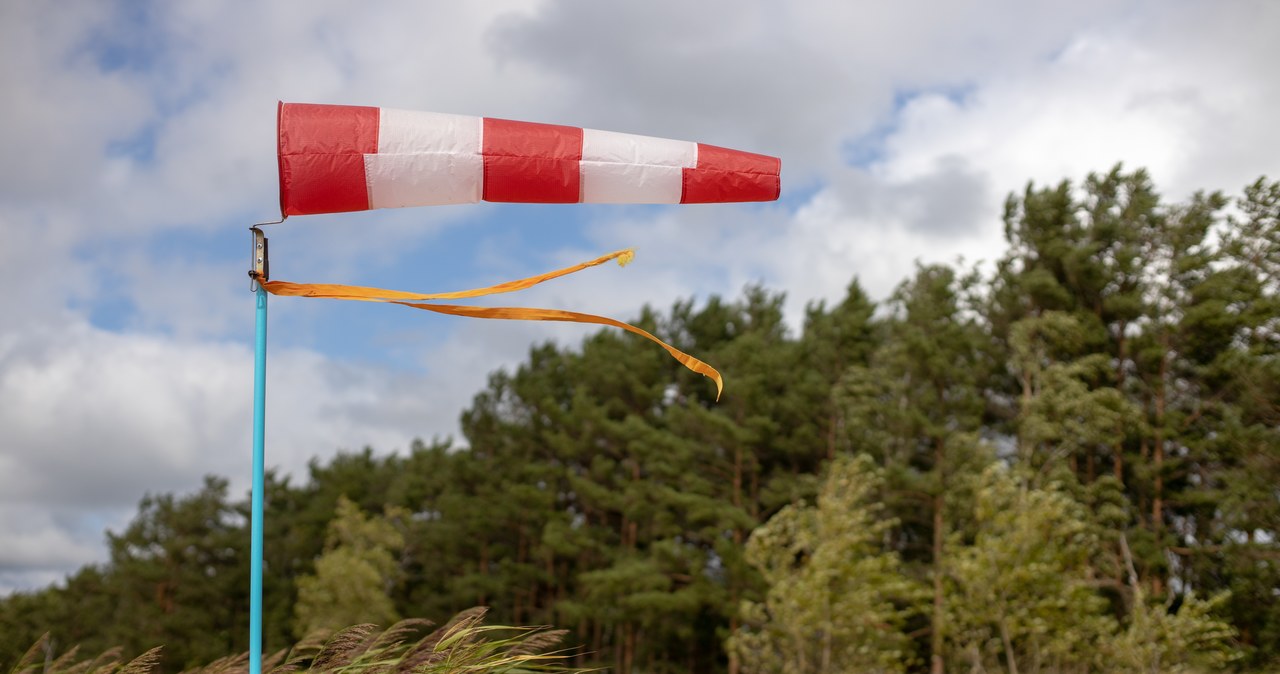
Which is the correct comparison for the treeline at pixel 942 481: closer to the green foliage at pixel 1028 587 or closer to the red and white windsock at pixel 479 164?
the green foliage at pixel 1028 587

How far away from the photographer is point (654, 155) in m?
5.31

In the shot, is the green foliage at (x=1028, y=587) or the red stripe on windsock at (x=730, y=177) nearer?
the red stripe on windsock at (x=730, y=177)

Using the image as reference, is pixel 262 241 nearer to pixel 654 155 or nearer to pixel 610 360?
pixel 654 155

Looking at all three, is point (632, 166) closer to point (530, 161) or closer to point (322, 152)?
point (530, 161)

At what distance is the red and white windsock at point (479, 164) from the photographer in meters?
4.96

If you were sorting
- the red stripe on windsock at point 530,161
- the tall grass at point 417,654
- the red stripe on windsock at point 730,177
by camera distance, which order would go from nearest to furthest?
the tall grass at point 417,654
the red stripe on windsock at point 530,161
the red stripe on windsock at point 730,177

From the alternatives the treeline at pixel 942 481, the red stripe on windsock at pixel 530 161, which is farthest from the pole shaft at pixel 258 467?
the treeline at pixel 942 481

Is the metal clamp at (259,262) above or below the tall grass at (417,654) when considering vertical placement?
above

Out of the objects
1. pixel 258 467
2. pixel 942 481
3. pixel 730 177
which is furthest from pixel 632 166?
pixel 942 481

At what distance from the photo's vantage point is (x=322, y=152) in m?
4.95

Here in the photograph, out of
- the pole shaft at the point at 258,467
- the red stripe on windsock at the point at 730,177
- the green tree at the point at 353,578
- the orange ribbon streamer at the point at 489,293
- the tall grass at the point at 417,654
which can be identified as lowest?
the green tree at the point at 353,578

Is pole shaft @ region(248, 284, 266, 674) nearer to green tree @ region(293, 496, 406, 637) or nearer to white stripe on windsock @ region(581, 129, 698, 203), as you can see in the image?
white stripe on windsock @ region(581, 129, 698, 203)

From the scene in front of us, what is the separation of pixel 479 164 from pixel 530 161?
0.76 feet

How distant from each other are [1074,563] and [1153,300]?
336 inches
